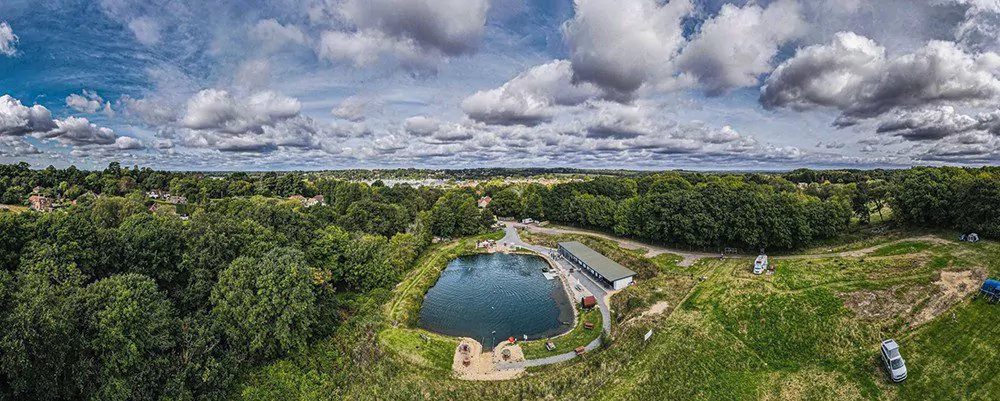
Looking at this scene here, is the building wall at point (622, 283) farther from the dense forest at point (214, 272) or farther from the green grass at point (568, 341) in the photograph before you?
the dense forest at point (214, 272)

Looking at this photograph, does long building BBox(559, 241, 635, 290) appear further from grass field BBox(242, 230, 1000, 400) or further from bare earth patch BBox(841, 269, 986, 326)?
bare earth patch BBox(841, 269, 986, 326)

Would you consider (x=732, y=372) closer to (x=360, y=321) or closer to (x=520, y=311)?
(x=520, y=311)

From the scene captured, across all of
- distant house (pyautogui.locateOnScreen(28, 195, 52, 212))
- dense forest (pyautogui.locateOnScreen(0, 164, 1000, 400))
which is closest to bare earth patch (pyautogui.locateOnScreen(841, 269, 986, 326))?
dense forest (pyautogui.locateOnScreen(0, 164, 1000, 400))

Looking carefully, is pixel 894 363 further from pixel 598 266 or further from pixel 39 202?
pixel 39 202

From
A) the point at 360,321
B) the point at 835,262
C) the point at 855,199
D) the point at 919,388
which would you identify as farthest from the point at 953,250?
the point at 360,321

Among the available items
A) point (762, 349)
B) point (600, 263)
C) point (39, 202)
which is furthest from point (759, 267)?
point (39, 202)

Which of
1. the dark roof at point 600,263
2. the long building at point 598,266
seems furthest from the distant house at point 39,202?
the dark roof at point 600,263

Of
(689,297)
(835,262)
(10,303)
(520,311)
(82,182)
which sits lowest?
(520,311)
